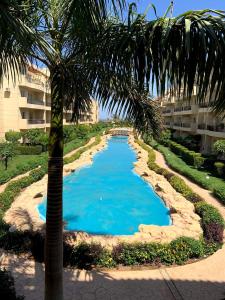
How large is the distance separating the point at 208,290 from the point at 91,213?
1041 centimetres

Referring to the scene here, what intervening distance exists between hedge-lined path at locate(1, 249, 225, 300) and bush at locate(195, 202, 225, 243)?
4.59ft

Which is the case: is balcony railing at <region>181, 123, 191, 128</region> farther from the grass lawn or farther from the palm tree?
the palm tree

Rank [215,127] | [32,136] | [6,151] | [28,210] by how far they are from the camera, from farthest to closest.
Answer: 1. [32,136]
2. [215,127]
3. [6,151]
4. [28,210]

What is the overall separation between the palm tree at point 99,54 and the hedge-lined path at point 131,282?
2724 millimetres

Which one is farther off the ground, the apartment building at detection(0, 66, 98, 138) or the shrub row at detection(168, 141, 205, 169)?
the apartment building at detection(0, 66, 98, 138)

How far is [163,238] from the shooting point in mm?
11430

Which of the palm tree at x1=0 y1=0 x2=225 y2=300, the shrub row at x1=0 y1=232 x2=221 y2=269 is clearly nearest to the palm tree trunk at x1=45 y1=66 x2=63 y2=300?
the palm tree at x1=0 y1=0 x2=225 y2=300

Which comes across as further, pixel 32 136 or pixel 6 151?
pixel 32 136

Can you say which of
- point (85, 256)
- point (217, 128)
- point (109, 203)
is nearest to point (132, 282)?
point (85, 256)

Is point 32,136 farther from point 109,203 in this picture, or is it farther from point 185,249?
point 185,249

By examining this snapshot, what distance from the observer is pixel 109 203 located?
19.7 m

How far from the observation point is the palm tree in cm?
357

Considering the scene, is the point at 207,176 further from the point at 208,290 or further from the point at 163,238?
the point at 208,290

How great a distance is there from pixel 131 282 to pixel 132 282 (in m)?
0.03
